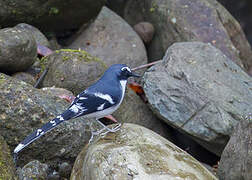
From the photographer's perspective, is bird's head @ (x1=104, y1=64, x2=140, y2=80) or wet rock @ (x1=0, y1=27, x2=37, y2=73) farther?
wet rock @ (x1=0, y1=27, x2=37, y2=73)

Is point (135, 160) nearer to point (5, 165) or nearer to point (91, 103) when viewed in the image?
point (91, 103)

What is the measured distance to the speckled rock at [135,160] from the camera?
151 inches

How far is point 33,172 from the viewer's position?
4590 mm

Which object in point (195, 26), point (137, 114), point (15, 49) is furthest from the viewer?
point (195, 26)

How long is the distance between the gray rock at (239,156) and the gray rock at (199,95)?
931 mm

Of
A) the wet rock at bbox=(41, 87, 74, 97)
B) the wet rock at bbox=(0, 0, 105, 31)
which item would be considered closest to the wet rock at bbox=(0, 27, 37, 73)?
the wet rock at bbox=(41, 87, 74, 97)

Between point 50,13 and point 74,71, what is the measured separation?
1985 millimetres

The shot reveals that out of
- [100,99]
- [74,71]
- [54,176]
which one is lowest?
[54,176]

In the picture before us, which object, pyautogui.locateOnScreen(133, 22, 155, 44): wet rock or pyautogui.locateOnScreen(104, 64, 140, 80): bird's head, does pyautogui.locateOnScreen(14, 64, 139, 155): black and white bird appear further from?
pyautogui.locateOnScreen(133, 22, 155, 44): wet rock

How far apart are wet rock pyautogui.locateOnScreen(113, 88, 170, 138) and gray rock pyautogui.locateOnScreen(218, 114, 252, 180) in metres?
1.91

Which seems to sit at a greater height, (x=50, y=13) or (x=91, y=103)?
(x=91, y=103)

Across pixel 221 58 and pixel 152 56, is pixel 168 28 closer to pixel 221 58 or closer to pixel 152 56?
pixel 152 56

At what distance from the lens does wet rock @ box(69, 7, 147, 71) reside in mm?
8117

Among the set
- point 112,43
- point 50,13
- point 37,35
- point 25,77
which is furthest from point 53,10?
point 25,77
